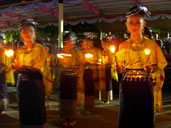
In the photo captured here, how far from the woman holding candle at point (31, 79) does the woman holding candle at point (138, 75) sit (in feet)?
3.69

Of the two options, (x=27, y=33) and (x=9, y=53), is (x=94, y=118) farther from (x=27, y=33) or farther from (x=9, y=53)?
(x=27, y=33)

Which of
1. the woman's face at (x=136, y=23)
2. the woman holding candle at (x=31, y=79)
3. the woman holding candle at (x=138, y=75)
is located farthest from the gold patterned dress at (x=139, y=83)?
the woman holding candle at (x=31, y=79)

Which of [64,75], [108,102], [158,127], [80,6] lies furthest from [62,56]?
[80,6]

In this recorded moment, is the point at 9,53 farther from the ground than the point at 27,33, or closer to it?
closer to it

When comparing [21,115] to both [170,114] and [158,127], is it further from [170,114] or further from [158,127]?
[170,114]

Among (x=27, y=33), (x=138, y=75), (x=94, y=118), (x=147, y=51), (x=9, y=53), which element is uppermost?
(x=27, y=33)

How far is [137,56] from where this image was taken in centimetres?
248

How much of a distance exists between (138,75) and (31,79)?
144cm

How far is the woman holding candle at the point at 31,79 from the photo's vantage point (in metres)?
2.85

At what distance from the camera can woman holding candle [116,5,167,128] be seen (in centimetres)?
243

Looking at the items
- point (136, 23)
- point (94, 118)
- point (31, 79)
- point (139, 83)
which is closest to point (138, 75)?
point (139, 83)

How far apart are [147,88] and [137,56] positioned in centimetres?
40

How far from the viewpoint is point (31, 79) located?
9.35ft

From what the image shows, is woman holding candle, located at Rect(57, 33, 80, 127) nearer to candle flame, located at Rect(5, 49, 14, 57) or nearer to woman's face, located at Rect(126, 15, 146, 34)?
candle flame, located at Rect(5, 49, 14, 57)
